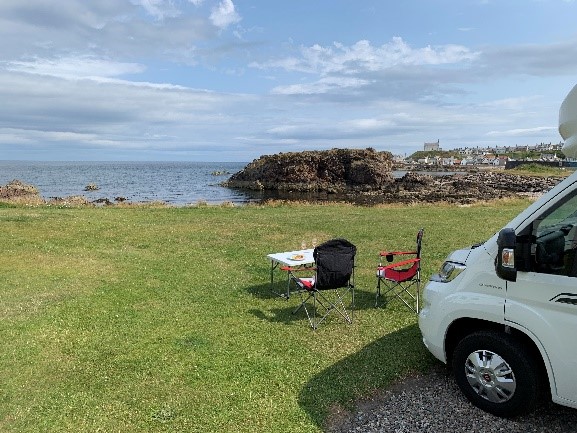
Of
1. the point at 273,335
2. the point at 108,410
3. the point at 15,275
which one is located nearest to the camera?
the point at 108,410

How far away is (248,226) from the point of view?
18.1 metres

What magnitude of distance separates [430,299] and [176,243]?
1053 centimetres

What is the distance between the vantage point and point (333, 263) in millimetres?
7336

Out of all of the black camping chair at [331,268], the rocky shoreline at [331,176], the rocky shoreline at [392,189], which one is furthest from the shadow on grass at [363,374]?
the rocky shoreline at [331,176]

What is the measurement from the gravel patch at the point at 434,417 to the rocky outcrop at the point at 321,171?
64.9 m

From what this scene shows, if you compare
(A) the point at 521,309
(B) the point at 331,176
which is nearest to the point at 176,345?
(A) the point at 521,309

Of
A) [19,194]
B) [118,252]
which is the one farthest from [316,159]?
[118,252]

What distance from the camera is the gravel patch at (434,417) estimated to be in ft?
14.8

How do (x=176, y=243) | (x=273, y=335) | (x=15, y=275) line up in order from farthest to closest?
(x=176, y=243)
(x=15, y=275)
(x=273, y=335)

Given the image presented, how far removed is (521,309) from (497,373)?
2.63 ft

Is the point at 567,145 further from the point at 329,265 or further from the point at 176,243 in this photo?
the point at 176,243

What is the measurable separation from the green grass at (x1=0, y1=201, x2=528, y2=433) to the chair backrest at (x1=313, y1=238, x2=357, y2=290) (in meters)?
0.73

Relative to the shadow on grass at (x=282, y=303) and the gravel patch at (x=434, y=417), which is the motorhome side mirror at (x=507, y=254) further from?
the shadow on grass at (x=282, y=303)

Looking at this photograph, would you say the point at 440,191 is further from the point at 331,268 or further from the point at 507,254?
the point at 507,254
